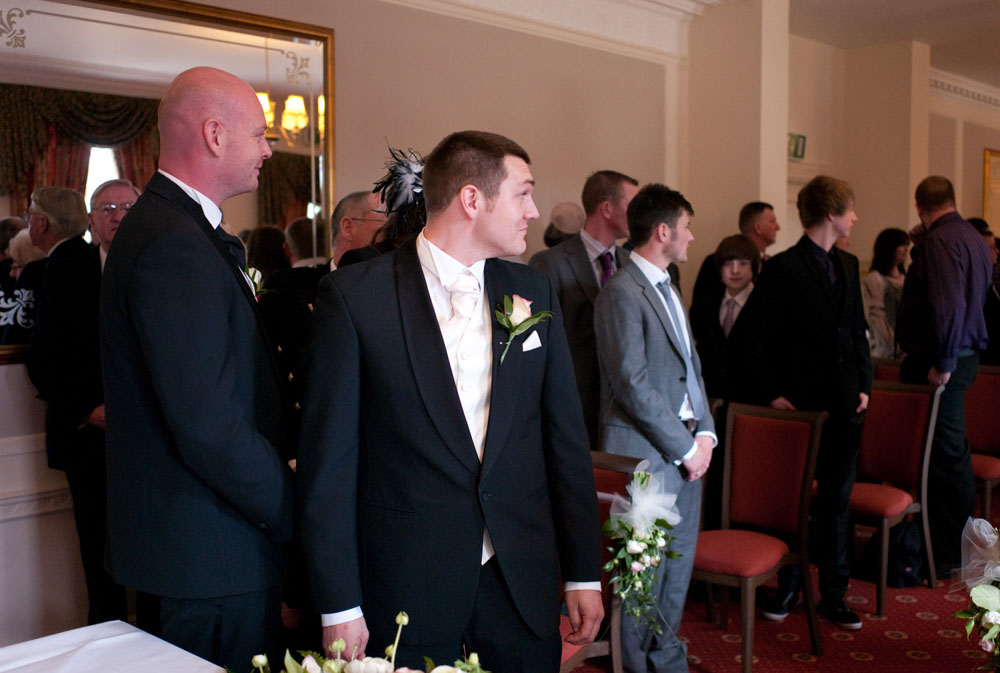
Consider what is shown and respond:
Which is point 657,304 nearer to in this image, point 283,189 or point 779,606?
point 779,606

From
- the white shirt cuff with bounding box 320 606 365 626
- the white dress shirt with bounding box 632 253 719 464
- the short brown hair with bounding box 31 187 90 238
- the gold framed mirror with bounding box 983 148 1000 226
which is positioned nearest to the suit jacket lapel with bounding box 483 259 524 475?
the white shirt cuff with bounding box 320 606 365 626

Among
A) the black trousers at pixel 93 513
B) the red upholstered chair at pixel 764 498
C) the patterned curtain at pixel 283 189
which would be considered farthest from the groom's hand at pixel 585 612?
the patterned curtain at pixel 283 189

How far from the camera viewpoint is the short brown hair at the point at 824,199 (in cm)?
381

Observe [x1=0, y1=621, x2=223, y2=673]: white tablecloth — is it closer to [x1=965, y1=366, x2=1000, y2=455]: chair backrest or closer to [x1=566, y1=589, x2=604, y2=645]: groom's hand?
[x1=566, y1=589, x2=604, y2=645]: groom's hand

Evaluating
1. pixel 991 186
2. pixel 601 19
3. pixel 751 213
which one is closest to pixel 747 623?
pixel 751 213

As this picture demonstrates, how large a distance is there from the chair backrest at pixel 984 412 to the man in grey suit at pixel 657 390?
2.77 meters

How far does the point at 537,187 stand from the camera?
5703 millimetres

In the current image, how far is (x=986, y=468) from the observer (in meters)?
4.99

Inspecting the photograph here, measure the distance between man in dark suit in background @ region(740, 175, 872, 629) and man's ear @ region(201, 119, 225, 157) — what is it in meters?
2.71

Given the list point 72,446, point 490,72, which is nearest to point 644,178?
point 490,72

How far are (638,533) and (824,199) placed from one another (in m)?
1.97

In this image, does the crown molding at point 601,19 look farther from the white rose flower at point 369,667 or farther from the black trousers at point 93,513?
the white rose flower at point 369,667

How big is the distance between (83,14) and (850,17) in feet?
20.3

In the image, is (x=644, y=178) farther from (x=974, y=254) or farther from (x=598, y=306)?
(x=598, y=306)
